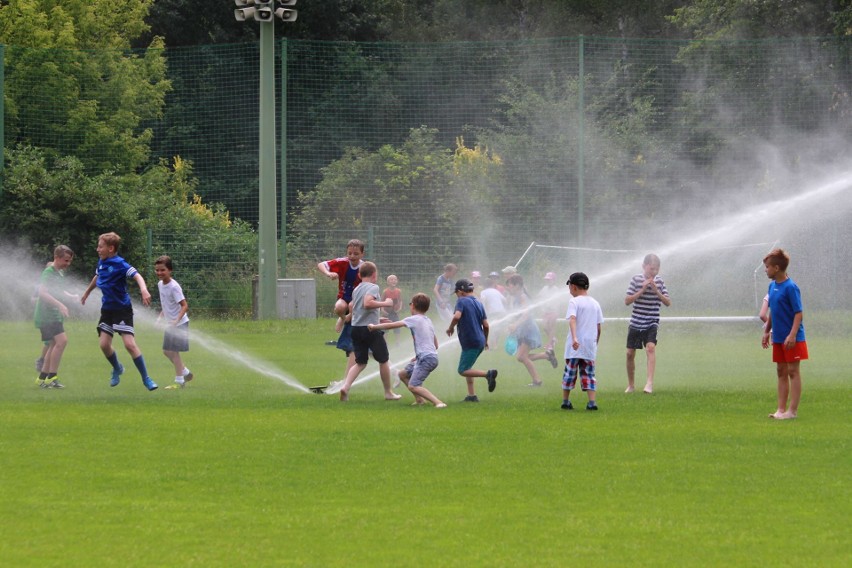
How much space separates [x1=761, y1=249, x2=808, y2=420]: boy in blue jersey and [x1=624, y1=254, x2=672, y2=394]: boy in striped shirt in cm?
283

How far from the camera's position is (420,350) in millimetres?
14195

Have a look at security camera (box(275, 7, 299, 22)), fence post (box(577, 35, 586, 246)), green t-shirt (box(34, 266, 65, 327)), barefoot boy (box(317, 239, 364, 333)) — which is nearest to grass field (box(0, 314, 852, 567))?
green t-shirt (box(34, 266, 65, 327))

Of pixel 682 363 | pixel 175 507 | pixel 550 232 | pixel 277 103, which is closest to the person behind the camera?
pixel 175 507

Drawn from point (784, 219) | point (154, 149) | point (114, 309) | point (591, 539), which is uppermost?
point (154, 149)

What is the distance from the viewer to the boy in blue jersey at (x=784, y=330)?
12.9 metres

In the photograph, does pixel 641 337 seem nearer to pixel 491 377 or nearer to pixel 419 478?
pixel 491 377

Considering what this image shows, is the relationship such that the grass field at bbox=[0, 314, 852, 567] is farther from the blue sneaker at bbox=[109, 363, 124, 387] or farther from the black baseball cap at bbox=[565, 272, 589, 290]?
the black baseball cap at bbox=[565, 272, 589, 290]

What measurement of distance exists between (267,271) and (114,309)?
13.7 metres

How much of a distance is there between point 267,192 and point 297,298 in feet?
8.94

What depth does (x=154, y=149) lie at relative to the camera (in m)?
39.3

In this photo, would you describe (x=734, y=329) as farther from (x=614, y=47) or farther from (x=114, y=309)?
(x=114, y=309)

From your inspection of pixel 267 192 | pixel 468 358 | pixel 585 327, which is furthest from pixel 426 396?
pixel 267 192

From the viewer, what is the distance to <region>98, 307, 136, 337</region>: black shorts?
1554 centimetres

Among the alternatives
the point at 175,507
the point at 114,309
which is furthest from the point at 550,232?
the point at 175,507
